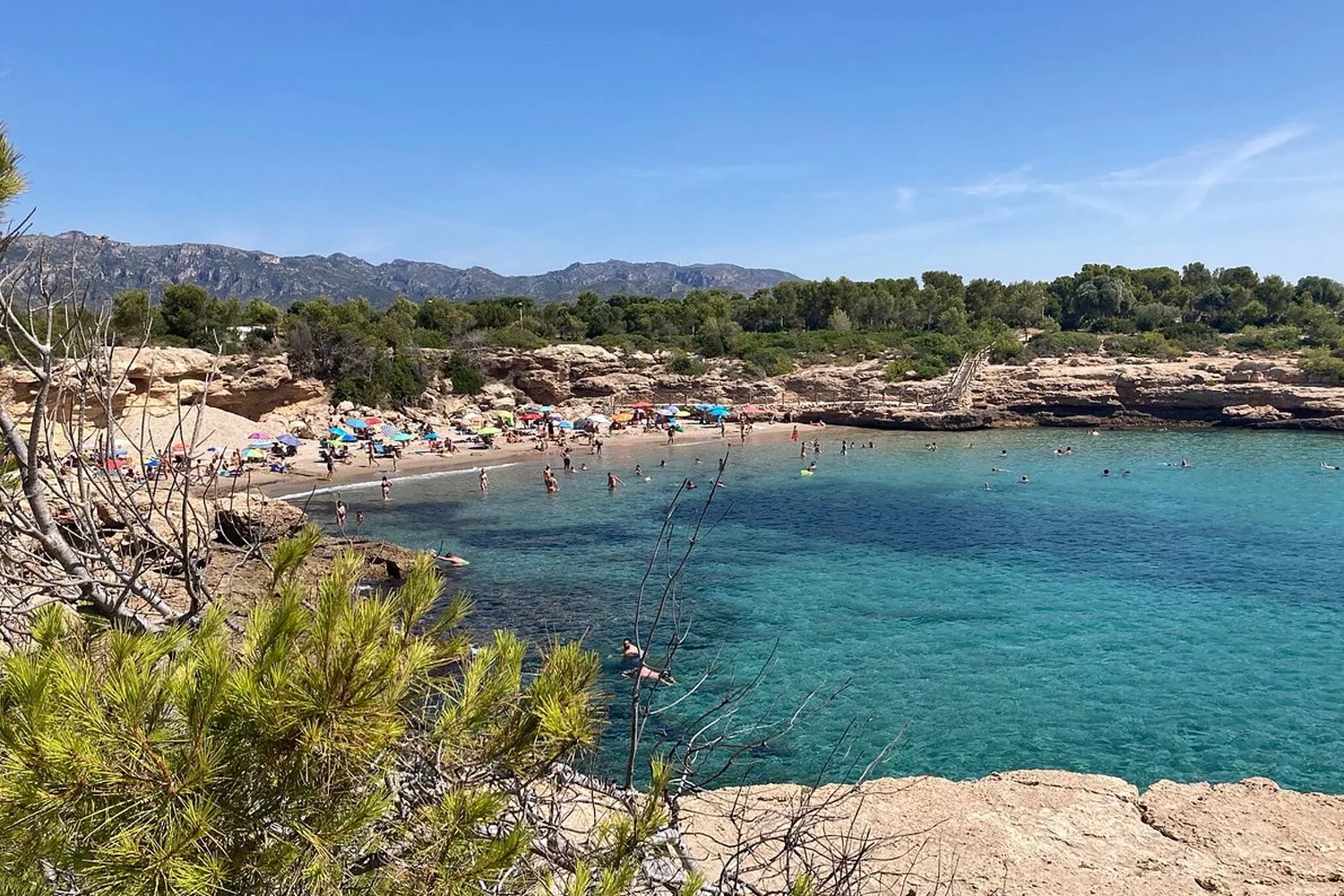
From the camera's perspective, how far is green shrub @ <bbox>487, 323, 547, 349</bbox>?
56969 mm

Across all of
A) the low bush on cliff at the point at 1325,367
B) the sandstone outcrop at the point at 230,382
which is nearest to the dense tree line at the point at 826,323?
the low bush on cliff at the point at 1325,367

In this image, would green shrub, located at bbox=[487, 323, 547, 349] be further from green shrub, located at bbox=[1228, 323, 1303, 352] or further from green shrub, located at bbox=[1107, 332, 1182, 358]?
green shrub, located at bbox=[1228, 323, 1303, 352]

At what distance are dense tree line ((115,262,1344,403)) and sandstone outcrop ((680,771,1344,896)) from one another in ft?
139

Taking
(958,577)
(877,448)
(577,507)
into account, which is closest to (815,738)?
(958,577)

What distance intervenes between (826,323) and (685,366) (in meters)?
24.1

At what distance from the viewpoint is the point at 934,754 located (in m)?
11.2

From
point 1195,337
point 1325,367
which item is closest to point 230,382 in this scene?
point 1325,367

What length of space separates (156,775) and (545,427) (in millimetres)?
43250

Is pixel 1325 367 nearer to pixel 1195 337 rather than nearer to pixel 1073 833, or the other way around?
pixel 1195 337

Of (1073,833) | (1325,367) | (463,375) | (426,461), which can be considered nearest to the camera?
(1073,833)

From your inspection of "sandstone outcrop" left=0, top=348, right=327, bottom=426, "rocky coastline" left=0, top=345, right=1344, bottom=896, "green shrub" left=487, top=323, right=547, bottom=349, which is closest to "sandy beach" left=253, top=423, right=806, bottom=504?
"sandstone outcrop" left=0, top=348, right=327, bottom=426

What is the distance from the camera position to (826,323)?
76.6 meters

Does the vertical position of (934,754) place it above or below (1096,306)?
below

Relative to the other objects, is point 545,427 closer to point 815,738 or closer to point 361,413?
point 361,413
